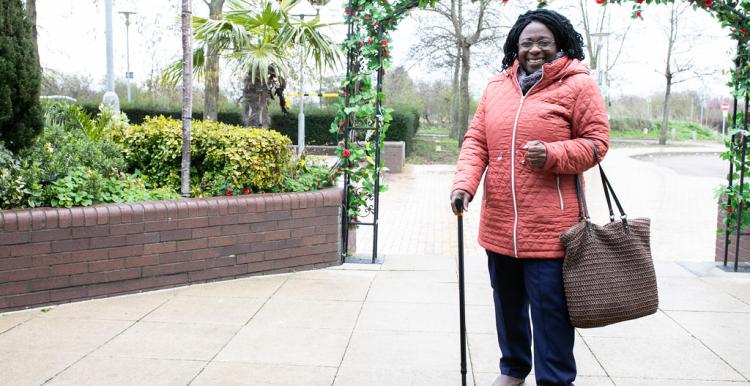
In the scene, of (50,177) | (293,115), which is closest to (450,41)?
(293,115)

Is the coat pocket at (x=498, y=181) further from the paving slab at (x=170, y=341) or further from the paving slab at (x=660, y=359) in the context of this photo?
the paving slab at (x=170, y=341)

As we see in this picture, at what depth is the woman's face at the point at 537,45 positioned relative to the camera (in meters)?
3.22

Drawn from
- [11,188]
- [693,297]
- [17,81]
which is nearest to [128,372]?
[11,188]

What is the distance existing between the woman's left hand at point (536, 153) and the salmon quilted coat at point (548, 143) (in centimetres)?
5

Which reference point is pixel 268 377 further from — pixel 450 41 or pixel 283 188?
pixel 450 41

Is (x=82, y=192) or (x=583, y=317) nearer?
(x=583, y=317)

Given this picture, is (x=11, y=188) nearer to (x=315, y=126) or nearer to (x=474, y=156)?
(x=474, y=156)

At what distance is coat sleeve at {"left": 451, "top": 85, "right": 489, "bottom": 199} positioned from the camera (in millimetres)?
3373

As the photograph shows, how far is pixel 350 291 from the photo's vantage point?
5660 millimetres

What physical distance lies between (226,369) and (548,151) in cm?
213

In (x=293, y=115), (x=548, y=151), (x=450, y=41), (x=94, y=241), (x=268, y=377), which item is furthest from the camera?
(x=450, y=41)

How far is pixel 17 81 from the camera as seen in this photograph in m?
5.15

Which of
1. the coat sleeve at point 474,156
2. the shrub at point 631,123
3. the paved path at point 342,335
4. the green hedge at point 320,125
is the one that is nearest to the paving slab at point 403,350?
the paved path at point 342,335

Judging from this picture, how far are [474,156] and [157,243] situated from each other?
2.98m
